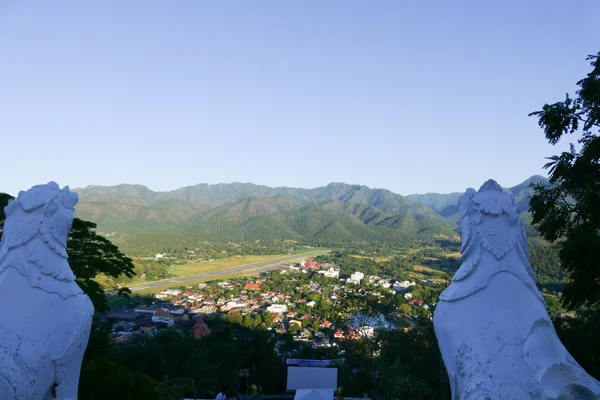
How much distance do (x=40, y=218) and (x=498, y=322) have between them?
13.3 feet

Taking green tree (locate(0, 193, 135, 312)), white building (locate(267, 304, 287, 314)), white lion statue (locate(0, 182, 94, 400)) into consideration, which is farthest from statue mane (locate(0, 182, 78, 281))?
white building (locate(267, 304, 287, 314))

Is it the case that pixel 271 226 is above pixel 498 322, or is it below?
below

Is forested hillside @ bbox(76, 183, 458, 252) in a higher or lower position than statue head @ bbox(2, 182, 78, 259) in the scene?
lower

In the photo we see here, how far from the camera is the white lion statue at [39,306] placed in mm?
3717

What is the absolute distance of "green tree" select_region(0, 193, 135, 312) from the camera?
8.83 metres

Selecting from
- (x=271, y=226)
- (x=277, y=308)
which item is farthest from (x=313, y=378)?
(x=271, y=226)

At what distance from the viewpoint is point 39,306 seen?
13.0ft

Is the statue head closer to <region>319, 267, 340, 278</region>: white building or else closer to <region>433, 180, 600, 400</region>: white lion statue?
<region>433, 180, 600, 400</region>: white lion statue

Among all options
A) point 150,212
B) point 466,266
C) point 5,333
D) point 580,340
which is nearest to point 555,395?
point 466,266

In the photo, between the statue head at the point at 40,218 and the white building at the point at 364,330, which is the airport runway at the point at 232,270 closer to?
the white building at the point at 364,330

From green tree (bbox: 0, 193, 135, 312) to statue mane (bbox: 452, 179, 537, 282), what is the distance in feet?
22.7

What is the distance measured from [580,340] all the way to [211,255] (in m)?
77.3

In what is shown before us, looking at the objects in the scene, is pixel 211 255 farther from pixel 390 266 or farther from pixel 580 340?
pixel 580 340

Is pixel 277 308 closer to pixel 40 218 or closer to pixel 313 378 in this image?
pixel 313 378
